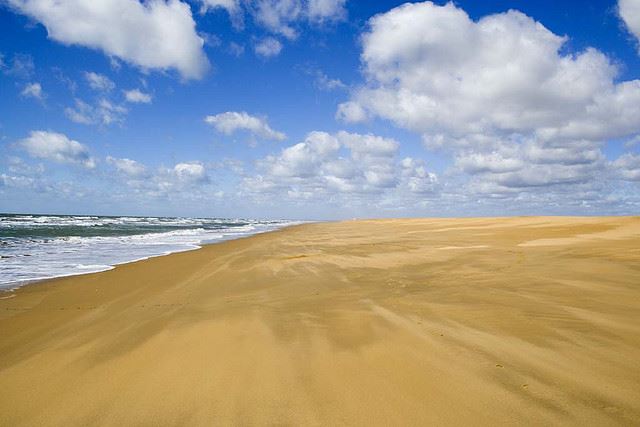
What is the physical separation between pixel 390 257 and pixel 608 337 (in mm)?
7773

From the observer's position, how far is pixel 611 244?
38.5 feet

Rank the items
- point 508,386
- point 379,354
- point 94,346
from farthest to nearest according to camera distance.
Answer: point 94,346 → point 379,354 → point 508,386

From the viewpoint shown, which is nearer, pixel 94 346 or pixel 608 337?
pixel 608 337

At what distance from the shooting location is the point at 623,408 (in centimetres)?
244

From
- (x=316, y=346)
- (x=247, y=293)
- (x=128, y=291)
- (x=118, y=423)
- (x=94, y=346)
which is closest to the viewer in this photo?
(x=118, y=423)

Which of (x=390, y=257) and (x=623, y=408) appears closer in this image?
(x=623, y=408)

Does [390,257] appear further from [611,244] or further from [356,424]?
[356,424]

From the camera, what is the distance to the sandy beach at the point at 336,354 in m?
2.60

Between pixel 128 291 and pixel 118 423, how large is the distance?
574cm

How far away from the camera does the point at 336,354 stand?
357 cm

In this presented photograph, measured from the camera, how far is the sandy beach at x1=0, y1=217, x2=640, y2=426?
2.60 meters

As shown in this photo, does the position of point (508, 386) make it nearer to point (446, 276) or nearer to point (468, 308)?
point (468, 308)

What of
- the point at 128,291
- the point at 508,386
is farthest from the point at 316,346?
the point at 128,291

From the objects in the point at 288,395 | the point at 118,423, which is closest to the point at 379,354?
the point at 288,395
